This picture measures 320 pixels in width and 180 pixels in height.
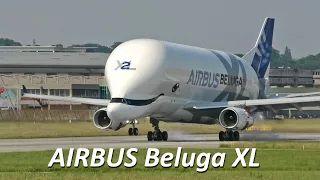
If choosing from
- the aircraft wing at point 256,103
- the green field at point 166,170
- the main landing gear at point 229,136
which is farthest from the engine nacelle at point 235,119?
the green field at point 166,170

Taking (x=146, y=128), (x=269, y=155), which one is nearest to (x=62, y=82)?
(x=146, y=128)

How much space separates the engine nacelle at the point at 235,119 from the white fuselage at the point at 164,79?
6.75 ft

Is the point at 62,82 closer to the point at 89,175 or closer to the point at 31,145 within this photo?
the point at 31,145

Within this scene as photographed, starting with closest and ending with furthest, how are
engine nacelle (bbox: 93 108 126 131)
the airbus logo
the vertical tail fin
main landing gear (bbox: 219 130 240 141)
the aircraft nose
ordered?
the aircraft nose < the airbus logo < main landing gear (bbox: 219 130 240 141) < engine nacelle (bbox: 93 108 126 131) < the vertical tail fin

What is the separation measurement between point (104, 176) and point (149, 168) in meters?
3.26

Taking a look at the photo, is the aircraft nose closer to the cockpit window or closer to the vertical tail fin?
the cockpit window

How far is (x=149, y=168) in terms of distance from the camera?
3291 cm

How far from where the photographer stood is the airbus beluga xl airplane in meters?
52.8

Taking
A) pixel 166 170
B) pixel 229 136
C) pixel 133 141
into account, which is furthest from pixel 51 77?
pixel 166 170

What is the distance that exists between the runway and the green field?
699 cm

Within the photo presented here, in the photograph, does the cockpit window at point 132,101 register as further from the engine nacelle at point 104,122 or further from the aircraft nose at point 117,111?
the engine nacelle at point 104,122
